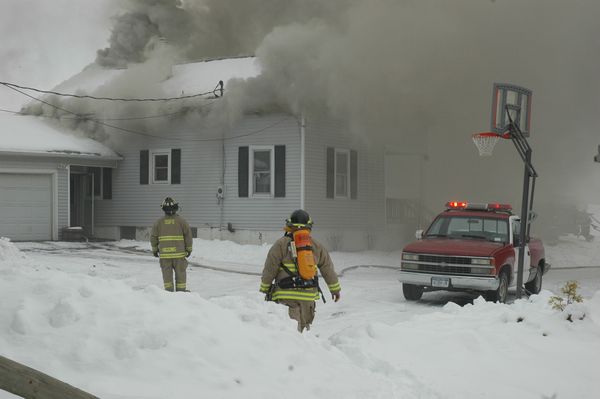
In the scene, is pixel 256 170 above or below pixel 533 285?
above

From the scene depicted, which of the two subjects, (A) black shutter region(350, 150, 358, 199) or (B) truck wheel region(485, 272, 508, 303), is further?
(A) black shutter region(350, 150, 358, 199)

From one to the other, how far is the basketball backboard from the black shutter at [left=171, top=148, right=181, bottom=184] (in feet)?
40.7

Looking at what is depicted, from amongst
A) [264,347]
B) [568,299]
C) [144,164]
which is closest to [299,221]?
[264,347]

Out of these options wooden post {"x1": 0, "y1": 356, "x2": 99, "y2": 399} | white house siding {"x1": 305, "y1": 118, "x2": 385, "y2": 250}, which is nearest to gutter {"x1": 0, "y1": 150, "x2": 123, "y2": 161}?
white house siding {"x1": 305, "y1": 118, "x2": 385, "y2": 250}

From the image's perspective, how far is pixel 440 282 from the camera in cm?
1152

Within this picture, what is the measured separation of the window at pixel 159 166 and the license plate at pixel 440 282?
1308 cm

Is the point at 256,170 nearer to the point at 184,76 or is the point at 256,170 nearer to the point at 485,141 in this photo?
the point at 184,76

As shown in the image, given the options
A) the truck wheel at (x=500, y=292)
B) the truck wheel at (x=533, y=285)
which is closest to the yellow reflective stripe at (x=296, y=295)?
the truck wheel at (x=500, y=292)

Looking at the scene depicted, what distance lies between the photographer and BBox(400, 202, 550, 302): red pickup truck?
11.4 meters

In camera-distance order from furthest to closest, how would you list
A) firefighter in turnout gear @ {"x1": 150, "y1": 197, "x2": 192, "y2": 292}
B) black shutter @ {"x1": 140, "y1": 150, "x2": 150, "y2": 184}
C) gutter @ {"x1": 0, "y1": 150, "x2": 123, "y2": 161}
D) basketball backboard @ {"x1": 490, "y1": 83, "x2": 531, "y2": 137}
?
black shutter @ {"x1": 140, "y1": 150, "x2": 150, "y2": 184} < gutter @ {"x1": 0, "y1": 150, "x2": 123, "y2": 161} < basketball backboard @ {"x1": 490, "y1": 83, "x2": 531, "y2": 137} < firefighter in turnout gear @ {"x1": 150, "y1": 197, "x2": 192, "y2": 292}

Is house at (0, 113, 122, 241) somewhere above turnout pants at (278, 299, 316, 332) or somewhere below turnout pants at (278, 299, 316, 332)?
above

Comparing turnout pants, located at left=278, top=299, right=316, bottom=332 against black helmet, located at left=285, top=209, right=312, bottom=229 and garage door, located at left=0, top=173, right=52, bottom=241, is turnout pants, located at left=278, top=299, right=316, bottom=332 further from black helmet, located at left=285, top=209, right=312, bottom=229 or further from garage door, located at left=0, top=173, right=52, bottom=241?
garage door, located at left=0, top=173, right=52, bottom=241

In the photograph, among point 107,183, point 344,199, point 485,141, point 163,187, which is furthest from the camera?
point 107,183

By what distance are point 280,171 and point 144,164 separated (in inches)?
203
